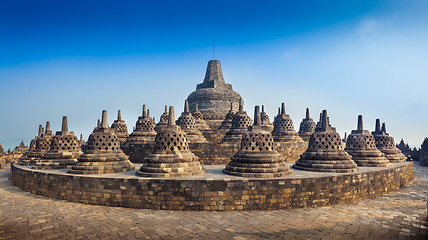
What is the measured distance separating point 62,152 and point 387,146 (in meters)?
21.0

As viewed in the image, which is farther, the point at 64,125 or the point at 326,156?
the point at 64,125

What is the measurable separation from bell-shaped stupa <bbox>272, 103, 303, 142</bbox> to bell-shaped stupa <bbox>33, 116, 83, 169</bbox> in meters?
13.5

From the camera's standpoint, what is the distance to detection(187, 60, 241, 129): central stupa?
2797 centimetres

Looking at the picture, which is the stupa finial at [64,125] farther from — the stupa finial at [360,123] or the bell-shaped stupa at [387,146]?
the bell-shaped stupa at [387,146]

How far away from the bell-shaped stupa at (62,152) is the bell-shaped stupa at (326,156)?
39.6 ft

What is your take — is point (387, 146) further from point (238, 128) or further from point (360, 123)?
point (238, 128)

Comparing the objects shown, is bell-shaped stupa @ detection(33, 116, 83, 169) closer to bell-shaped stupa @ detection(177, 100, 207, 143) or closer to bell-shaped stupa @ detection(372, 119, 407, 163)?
bell-shaped stupa @ detection(177, 100, 207, 143)

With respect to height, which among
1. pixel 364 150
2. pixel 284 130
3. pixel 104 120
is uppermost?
pixel 104 120

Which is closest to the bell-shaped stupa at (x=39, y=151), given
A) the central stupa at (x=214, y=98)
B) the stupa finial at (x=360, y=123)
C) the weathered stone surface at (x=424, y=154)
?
the central stupa at (x=214, y=98)

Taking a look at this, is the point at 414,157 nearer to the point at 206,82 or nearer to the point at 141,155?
the point at 206,82

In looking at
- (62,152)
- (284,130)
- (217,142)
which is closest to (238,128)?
(217,142)

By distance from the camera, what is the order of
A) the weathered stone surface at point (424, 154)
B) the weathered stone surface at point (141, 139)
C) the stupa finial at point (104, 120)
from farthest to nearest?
1. the weathered stone surface at point (424, 154)
2. the weathered stone surface at point (141, 139)
3. the stupa finial at point (104, 120)

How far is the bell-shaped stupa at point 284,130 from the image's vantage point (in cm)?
2011

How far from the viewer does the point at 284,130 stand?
20484mm
